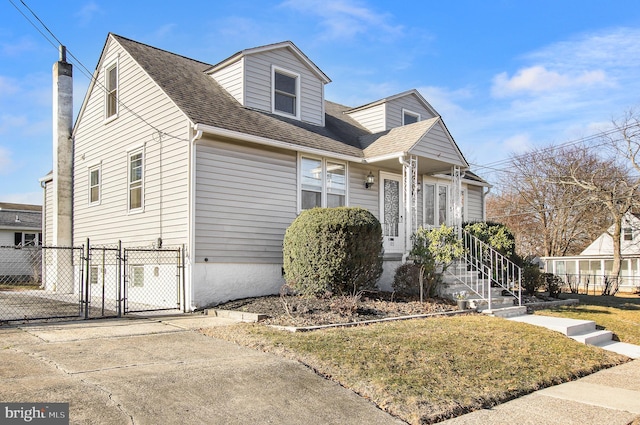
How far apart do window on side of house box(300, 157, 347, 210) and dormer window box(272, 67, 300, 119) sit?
175 cm

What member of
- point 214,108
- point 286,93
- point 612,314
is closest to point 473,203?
point 612,314

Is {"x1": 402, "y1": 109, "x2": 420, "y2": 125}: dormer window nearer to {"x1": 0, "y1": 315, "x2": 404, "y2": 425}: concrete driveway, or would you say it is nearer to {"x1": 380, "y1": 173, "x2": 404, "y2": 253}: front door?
{"x1": 380, "y1": 173, "x2": 404, "y2": 253}: front door

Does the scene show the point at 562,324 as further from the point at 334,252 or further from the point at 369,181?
the point at 369,181

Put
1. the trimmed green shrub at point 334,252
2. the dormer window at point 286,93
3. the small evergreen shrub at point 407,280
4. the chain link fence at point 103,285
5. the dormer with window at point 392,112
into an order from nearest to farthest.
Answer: the chain link fence at point 103,285 < the trimmed green shrub at point 334,252 < the small evergreen shrub at point 407,280 < the dormer window at point 286,93 < the dormer with window at point 392,112

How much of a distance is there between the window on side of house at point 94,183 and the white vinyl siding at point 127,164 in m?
0.21

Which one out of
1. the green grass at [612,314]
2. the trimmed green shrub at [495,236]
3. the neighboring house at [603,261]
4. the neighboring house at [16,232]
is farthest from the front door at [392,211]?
the neighboring house at [603,261]

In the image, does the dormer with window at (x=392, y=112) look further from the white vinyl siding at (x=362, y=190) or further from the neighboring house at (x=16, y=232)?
the neighboring house at (x=16, y=232)

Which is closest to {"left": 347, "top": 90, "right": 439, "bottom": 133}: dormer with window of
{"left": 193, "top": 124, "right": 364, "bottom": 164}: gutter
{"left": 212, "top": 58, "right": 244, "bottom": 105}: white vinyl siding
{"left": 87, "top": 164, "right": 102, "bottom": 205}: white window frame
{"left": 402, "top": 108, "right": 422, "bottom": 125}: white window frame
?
{"left": 402, "top": 108, "right": 422, "bottom": 125}: white window frame

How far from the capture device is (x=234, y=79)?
12766 millimetres

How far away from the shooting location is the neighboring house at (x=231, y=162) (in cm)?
1059

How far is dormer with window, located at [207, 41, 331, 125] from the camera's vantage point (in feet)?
41.4

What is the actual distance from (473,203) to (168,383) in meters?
15.2

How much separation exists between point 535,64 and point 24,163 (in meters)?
21.2

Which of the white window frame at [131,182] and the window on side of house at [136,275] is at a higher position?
the white window frame at [131,182]
